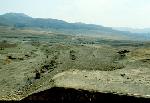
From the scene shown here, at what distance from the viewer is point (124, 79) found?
27.3 m

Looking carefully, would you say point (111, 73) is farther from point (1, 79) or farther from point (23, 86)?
point (1, 79)

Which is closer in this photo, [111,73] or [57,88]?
[57,88]

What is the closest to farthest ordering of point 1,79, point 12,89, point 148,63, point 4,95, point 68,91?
1. point 68,91
2. point 4,95
3. point 12,89
4. point 1,79
5. point 148,63

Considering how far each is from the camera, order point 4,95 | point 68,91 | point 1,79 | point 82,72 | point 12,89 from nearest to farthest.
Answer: point 68,91, point 4,95, point 12,89, point 82,72, point 1,79

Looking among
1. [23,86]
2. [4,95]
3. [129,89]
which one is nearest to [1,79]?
[23,86]

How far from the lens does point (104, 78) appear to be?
27.6 metres

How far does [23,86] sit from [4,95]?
138 inches

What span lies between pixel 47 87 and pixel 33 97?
1.24 meters

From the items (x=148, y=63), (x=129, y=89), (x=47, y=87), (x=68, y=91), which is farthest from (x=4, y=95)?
(x=148, y=63)

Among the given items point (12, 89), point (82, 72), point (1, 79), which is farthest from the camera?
point (1, 79)

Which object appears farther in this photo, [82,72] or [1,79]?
[1,79]

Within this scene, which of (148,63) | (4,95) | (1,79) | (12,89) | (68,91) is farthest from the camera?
(148,63)

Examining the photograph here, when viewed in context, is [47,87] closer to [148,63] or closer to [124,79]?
[124,79]

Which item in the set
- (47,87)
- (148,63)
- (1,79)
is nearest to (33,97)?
(47,87)
